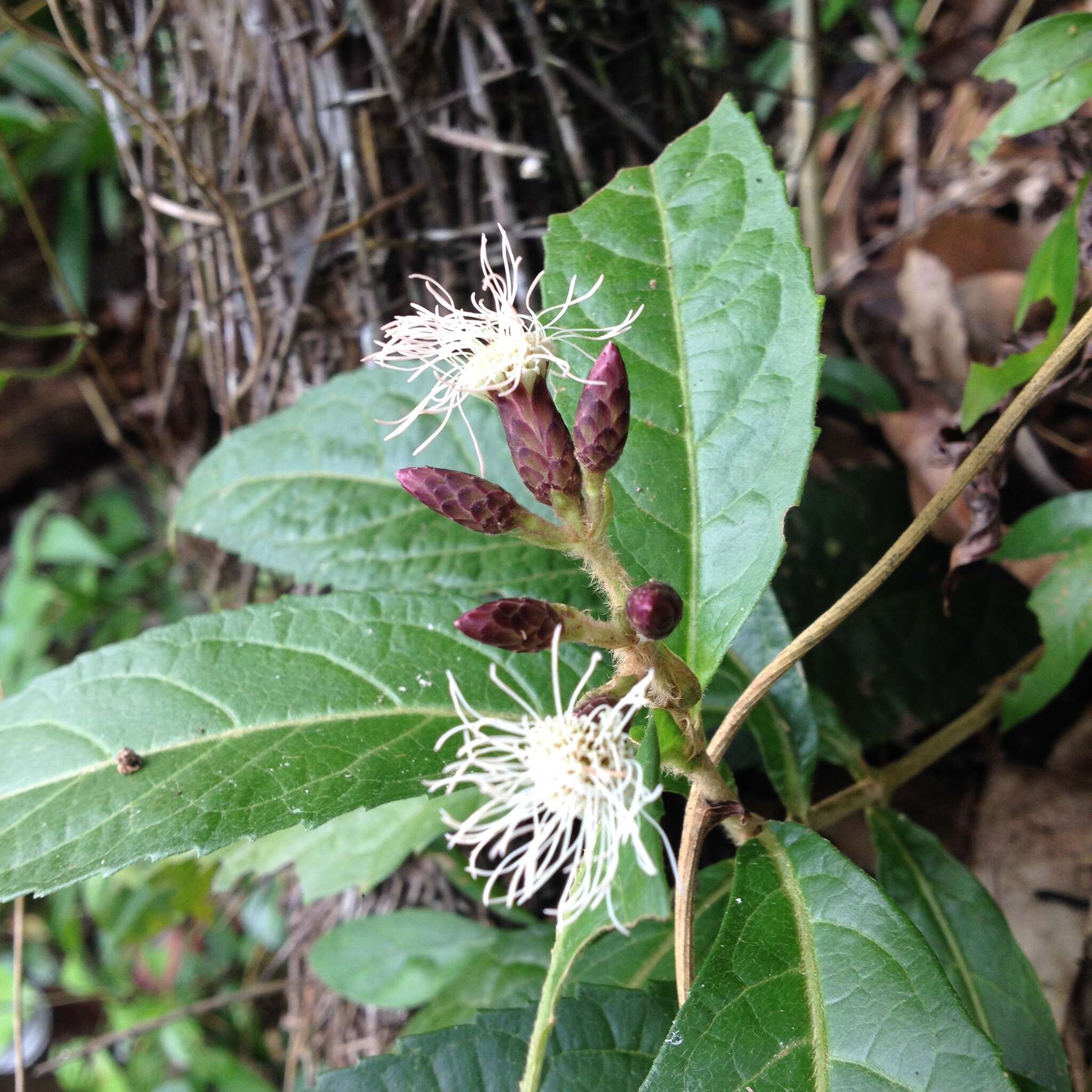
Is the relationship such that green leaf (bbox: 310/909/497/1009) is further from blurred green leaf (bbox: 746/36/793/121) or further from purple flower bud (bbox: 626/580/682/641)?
blurred green leaf (bbox: 746/36/793/121)

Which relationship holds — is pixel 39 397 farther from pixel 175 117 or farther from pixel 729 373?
pixel 729 373

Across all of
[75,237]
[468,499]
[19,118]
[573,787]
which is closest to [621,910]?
[573,787]

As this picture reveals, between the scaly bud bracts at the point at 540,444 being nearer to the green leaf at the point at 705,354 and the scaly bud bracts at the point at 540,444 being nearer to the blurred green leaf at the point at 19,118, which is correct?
the green leaf at the point at 705,354

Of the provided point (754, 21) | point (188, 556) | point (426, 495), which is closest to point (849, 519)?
point (426, 495)

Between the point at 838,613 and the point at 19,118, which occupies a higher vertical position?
the point at 19,118

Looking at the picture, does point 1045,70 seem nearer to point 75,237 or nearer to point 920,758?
point 920,758

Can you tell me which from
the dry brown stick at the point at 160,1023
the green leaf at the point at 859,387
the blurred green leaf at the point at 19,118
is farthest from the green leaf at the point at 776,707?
the blurred green leaf at the point at 19,118

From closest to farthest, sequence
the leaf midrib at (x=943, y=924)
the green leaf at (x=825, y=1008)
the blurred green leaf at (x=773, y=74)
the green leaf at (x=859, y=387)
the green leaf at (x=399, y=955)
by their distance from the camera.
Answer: the green leaf at (x=825, y=1008)
the leaf midrib at (x=943, y=924)
the green leaf at (x=399, y=955)
the green leaf at (x=859, y=387)
the blurred green leaf at (x=773, y=74)
